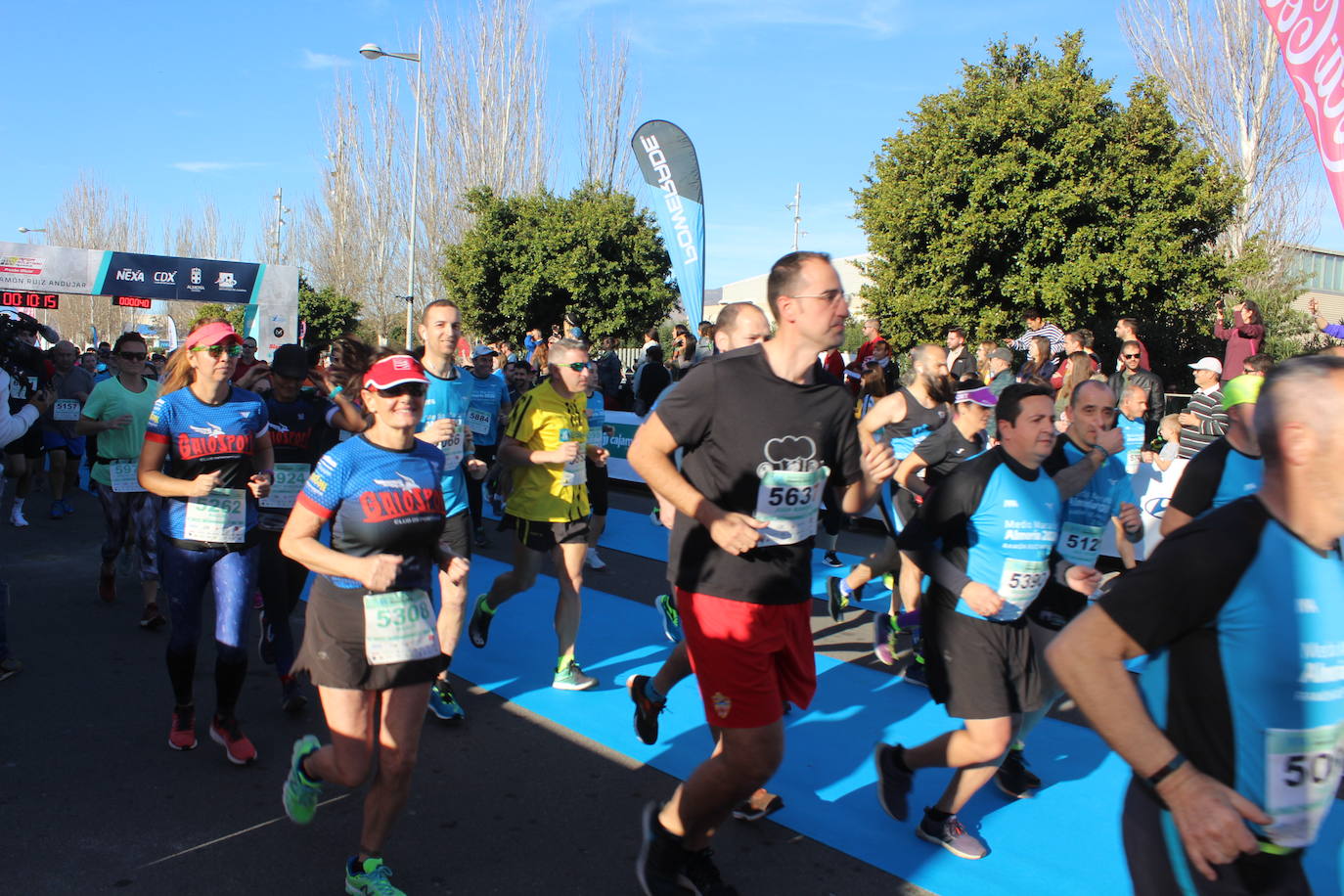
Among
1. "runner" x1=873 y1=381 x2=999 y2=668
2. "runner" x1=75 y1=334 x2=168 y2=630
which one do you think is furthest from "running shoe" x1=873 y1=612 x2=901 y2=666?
"runner" x1=75 y1=334 x2=168 y2=630

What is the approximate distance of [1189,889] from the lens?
185cm

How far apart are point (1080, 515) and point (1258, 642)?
9.14 feet

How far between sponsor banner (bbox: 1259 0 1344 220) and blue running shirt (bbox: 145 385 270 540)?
5658 millimetres

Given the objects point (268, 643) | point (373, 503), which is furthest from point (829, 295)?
point (268, 643)

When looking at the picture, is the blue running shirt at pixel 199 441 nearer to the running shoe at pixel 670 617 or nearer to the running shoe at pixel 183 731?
the running shoe at pixel 183 731

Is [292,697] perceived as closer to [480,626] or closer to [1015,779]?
[480,626]

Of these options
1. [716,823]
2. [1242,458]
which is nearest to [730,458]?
[716,823]

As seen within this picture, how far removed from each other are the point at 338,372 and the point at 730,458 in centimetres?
288

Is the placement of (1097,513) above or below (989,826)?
above

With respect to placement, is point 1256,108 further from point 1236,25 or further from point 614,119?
point 614,119

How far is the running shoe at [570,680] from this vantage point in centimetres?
545

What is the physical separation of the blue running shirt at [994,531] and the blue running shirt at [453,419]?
2.46 m

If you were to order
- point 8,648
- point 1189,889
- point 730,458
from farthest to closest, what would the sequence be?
point 8,648
point 730,458
point 1189,889

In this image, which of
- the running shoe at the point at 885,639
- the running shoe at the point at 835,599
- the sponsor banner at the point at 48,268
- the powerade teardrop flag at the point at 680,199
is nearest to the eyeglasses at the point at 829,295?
the running shoe at the point at 885,639
